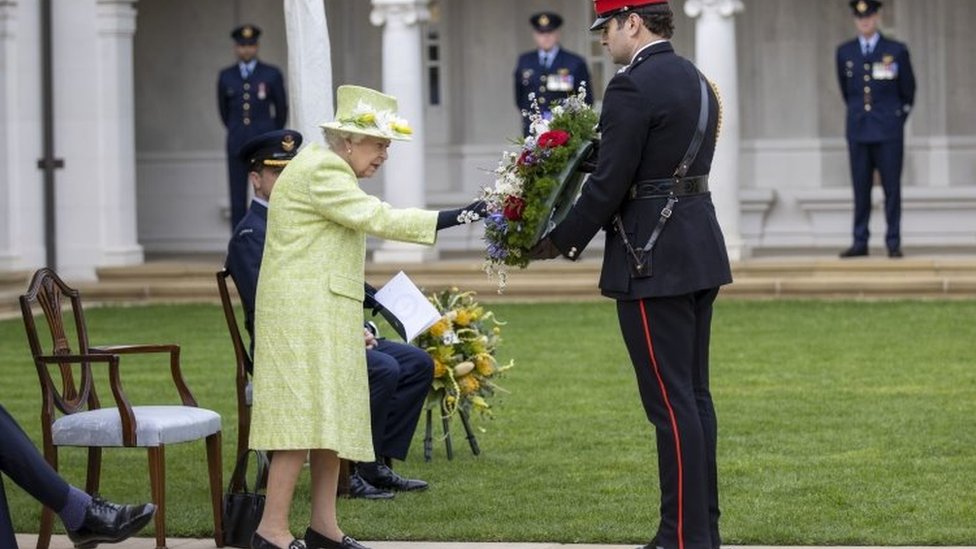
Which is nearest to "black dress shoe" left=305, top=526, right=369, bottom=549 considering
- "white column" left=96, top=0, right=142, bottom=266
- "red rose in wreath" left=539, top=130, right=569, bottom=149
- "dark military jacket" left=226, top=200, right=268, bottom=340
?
"dark military jacket" left=226, top=200, right=268, bottom=340

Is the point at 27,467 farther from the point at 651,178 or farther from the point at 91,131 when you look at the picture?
the point at 91,131

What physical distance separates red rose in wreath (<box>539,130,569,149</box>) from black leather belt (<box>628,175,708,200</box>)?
0.30 m

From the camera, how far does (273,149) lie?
888 cm

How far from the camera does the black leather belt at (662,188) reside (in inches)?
281

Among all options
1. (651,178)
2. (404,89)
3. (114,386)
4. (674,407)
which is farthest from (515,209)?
(404,89)

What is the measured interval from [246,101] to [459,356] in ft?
36.2

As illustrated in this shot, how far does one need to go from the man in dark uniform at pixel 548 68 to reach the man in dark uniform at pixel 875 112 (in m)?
2.52

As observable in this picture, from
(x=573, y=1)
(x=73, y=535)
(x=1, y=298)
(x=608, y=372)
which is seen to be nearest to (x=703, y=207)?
(x=73, y=535)

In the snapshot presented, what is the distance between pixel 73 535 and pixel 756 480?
324 centimetres

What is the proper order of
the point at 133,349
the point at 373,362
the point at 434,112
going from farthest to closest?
the point at 434,112 < the point at 373,362 < the point at 133,349

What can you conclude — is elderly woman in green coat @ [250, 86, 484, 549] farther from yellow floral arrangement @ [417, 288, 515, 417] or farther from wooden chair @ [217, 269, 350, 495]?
yellow floral arrangement @ [417, 288, 515, 417]

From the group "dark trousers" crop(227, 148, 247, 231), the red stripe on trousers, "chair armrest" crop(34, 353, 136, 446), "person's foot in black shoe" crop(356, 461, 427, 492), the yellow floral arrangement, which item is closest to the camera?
the red stripe on trousers

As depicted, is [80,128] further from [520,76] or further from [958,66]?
[958,66]

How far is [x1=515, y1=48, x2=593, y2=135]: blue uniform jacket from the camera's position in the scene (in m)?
20.3
